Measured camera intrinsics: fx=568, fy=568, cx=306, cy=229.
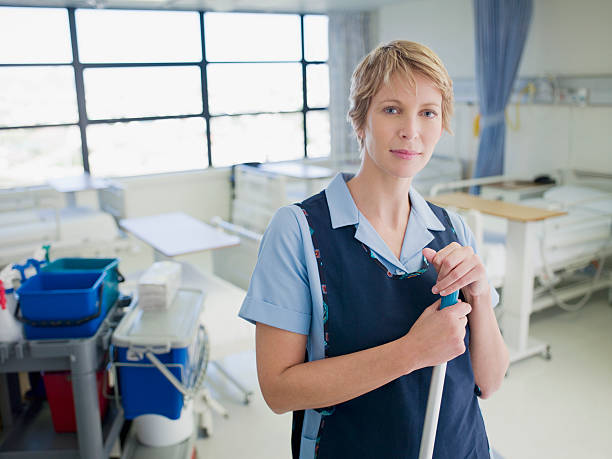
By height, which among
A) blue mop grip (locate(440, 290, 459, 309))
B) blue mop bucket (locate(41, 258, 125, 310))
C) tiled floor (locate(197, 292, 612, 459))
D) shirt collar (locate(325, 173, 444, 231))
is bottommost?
tiled floor (locate(197, 292, 612, 459))

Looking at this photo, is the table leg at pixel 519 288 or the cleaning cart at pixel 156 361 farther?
the table leg at pixel 519 288

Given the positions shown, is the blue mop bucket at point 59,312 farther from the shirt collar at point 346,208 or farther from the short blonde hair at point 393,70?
the short blonde hair at point 393,70

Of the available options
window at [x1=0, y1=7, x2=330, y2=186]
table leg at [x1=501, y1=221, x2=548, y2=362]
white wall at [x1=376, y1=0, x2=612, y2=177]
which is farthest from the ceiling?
table leg at [x1=501, y1=221, x2=548, y2=362]

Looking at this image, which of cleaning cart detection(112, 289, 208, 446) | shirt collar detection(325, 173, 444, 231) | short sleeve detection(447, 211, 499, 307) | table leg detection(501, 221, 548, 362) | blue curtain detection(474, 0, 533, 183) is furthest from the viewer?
blue curtain detection(474, 0, 533, 183)

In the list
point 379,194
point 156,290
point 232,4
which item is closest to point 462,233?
point 379,194

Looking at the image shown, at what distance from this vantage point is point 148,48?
6367 mm

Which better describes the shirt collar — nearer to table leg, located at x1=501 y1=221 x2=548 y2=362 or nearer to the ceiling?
table leg, located at x1=501 y1=221 x2=548 y2=362

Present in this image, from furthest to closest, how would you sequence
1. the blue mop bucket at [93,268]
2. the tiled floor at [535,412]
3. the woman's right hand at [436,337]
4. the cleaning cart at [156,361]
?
the tiled floor at [535,412], the blue mop bucket at [93,268], the cleaning cart at [156,361], the woman's right hand at [436,337]

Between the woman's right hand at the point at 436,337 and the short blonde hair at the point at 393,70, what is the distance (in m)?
0.37

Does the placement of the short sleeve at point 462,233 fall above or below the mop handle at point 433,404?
above

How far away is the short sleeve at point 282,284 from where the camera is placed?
0.93 meters

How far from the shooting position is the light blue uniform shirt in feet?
3.05

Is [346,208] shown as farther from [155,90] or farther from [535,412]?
[155,90]

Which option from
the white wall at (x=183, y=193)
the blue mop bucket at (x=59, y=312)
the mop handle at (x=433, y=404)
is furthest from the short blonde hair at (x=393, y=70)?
the white wall at (x=183, y=193)
